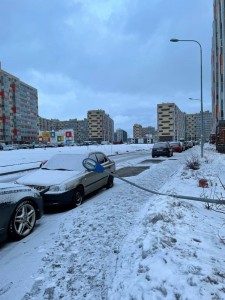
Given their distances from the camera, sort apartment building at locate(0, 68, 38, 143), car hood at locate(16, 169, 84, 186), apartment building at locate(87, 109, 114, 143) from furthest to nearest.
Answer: apartment building at locate(87, 109, 114, 143)
apartment building at locate(0, 68, 38, 143)
car hood at locate(16, 169, 84, 186)

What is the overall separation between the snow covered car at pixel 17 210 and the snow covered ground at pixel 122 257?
21 centimetres

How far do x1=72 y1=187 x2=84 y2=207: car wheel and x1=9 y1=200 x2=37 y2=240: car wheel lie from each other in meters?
1.93

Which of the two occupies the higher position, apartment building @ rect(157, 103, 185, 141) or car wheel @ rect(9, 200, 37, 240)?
apartment building @ rect(157, 103, 185, 141)

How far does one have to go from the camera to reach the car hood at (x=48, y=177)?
7426mm

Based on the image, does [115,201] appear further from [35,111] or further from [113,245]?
[35,111]

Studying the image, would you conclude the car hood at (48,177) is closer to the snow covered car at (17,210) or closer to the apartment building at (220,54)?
the snow covered car at (17,210)

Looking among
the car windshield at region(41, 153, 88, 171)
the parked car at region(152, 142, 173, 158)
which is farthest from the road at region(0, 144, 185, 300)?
the parked car at region(152, 142, 173, 158)

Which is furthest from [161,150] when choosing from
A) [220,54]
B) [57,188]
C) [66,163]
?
[220,54]

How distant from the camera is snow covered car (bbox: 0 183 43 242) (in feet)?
16.0

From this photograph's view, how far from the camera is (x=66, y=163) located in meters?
8.95

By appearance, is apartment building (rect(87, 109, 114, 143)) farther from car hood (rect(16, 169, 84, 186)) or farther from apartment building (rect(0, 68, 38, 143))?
car hood (rect(16, 169, 84, 186))

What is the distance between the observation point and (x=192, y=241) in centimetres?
445

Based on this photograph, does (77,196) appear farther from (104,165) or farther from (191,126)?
(191,126)

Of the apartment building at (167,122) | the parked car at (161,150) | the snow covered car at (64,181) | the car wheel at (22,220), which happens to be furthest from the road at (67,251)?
the apartment building at (167,122)
